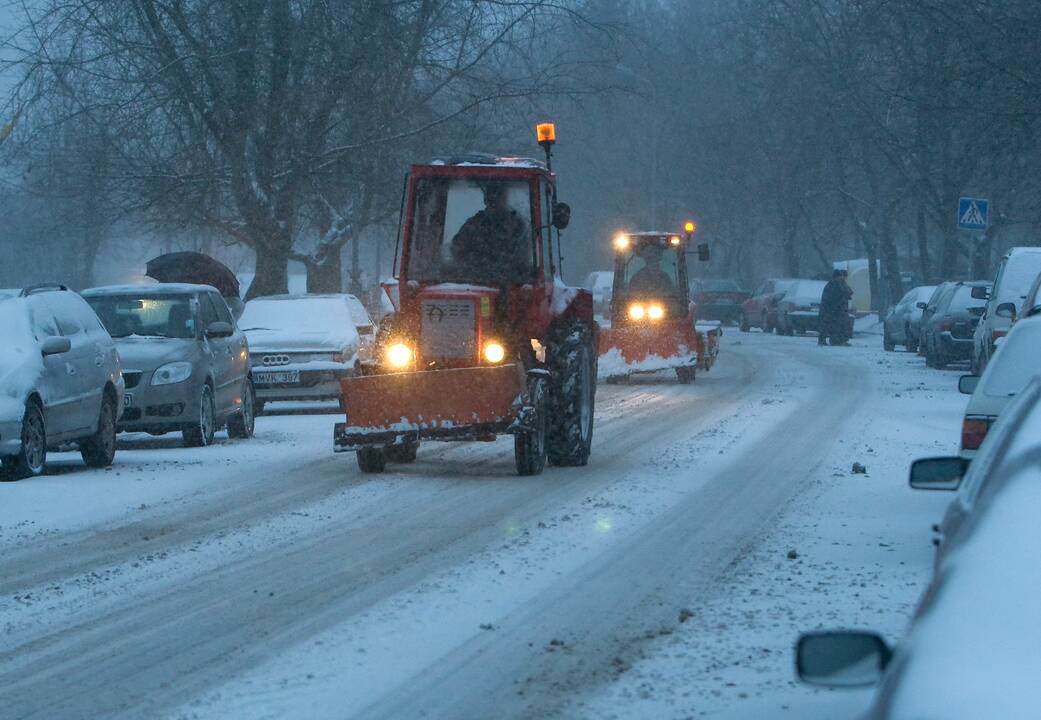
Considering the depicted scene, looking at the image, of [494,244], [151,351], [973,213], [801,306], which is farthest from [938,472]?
[801,306]

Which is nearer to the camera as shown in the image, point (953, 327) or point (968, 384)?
point (968, 384)

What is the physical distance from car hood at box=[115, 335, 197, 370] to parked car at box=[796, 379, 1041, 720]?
45.1 ft

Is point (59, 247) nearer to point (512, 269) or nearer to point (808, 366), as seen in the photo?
point (808, 366)

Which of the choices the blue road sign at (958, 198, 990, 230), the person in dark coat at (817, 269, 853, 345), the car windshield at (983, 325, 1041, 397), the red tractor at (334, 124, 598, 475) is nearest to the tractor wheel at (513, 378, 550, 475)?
the red tractor at (334, 124, 598, 475)

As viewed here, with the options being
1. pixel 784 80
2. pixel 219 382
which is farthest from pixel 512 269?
pixel 784 80

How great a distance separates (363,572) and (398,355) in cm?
513

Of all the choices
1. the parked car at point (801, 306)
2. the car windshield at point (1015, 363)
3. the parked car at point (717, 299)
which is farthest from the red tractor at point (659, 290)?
the parked car at point (717, 299)

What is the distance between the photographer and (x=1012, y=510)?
350cm

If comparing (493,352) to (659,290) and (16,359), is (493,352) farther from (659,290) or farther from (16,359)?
(659,290)

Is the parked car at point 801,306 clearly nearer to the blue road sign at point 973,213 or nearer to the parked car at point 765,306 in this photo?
the parked car at point 765,306

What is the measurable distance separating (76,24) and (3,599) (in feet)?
67.6

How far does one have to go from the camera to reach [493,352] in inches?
548

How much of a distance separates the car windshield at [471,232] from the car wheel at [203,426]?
377cm

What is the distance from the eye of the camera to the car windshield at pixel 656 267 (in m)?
29.3
